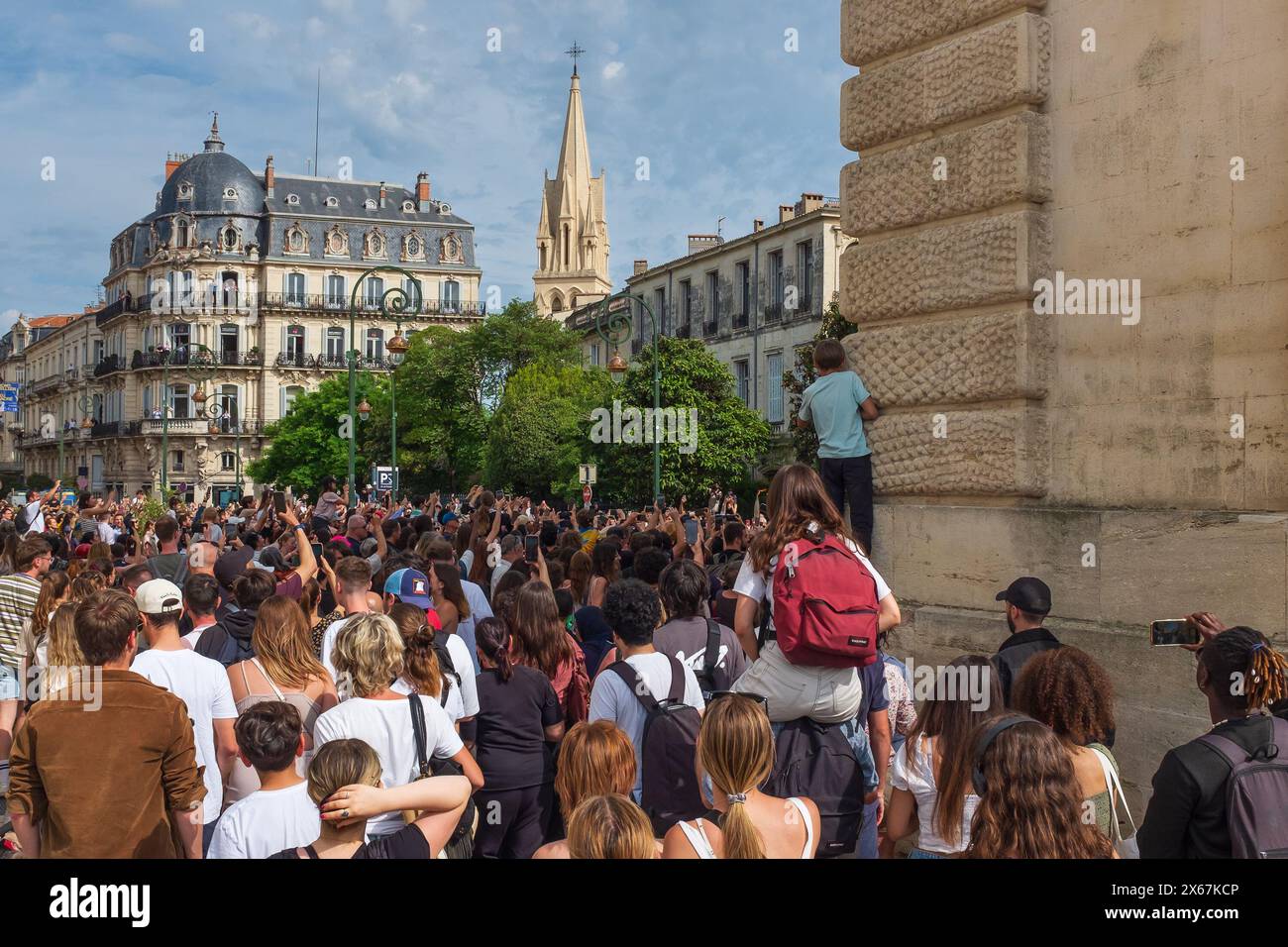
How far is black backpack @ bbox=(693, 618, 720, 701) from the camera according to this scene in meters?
6.01

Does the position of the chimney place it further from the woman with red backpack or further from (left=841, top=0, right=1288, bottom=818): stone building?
the woman with red backpack

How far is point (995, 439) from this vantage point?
712 cm

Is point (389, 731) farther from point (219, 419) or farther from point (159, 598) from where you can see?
point (219, 419)

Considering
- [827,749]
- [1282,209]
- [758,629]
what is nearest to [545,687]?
[758,629]

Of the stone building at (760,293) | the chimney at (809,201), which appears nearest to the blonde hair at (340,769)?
the stone building at (760,293)

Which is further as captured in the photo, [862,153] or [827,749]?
[862,153]

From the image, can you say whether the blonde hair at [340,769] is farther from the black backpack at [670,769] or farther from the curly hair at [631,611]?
the curly hair at [631,611]

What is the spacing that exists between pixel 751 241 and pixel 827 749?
48.7m

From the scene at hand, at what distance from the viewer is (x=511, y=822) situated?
5480 mm

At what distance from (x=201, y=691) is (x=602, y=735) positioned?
2095 mm

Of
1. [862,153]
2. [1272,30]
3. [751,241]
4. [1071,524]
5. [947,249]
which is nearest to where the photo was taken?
[1272,30]

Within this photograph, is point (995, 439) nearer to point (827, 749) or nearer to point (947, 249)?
point (947, 249)

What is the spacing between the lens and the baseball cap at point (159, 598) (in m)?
5.52

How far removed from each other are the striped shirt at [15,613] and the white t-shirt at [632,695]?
12.8 ft
